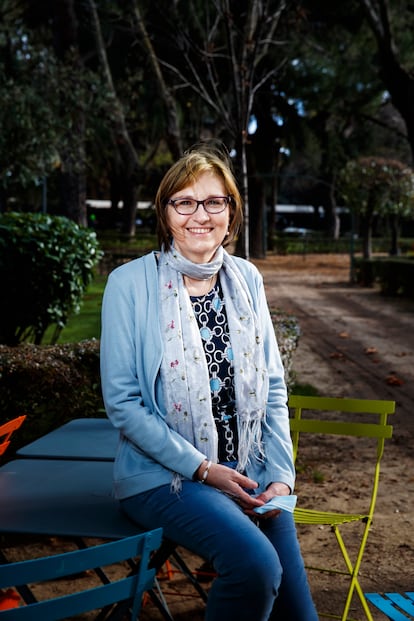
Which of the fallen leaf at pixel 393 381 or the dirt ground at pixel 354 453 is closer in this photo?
the dirt ground at pixel 354 453

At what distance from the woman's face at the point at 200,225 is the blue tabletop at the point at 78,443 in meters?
0.87

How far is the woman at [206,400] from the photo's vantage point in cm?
248

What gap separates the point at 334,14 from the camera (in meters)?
29.5

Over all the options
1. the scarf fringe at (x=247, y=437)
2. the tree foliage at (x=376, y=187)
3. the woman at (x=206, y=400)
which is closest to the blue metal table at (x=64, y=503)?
the woman at (x=206, y=400)

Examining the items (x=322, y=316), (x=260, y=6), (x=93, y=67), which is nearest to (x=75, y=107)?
(x=322, y=316)

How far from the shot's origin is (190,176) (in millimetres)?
2955

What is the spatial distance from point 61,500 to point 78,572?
36.3 inches

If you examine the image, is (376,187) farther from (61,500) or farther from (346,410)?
(61,500)

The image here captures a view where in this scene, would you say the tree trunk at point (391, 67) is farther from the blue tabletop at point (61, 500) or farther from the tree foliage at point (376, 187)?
the blue tabletop at point (61, 500)

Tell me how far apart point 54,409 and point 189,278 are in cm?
195

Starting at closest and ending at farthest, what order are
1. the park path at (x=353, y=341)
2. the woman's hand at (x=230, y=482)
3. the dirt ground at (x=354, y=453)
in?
the woman's hand at (x=230, y=482), the dirt ground at (x=354, y=453), the park path at (x=353, y=341)

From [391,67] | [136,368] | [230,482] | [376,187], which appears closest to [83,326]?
[136,368]

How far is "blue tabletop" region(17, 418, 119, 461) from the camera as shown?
3.21m

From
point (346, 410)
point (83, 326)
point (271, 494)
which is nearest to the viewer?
point (271, 494)
